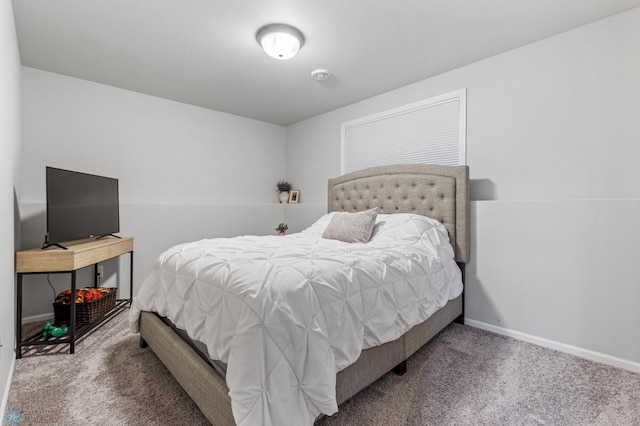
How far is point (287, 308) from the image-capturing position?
1179 mm

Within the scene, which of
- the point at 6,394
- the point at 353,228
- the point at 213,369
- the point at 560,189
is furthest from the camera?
the point at 353,228

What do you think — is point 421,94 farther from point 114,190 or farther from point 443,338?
point 114,190

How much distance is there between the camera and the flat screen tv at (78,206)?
7.50 ft

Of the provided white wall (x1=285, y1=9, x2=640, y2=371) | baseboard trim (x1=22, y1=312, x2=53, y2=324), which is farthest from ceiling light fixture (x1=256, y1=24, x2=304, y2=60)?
baseboard trim (x1=22, y1=312, x2=53, y2=324)

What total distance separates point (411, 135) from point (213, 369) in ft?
9.21

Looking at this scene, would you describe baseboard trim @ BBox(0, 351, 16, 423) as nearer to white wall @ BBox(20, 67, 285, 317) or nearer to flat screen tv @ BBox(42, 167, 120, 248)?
flat screen tv @ BBox(42, 167, 120, 248)

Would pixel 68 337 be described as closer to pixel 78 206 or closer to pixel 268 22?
pixel 78 206

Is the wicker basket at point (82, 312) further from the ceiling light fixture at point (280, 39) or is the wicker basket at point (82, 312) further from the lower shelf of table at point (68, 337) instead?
the ceiling light fixture at point (280, 39)

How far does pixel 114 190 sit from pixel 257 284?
8.76 feet

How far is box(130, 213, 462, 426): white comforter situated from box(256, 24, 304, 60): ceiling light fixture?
1446mm

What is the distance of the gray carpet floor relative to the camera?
4.79 ft

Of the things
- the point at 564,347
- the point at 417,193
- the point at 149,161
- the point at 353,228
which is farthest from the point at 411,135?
the point at 149,161

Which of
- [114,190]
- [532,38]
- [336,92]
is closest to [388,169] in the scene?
[336,92]

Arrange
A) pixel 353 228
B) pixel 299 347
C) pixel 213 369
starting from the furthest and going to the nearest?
pixel 353 228 → pixel 213 369 → pixel 299 347
